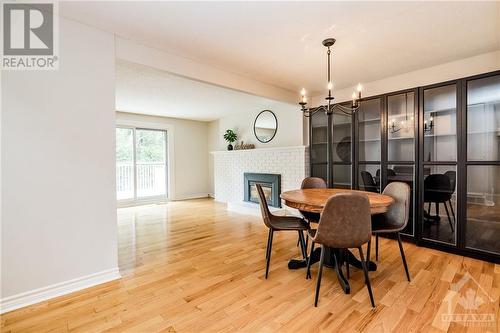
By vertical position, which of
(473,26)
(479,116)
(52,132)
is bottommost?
(52,132)

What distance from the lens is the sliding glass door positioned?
6016mm

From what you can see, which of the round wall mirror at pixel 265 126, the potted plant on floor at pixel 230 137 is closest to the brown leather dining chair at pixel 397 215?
the round wall mirror at pixel 265 126

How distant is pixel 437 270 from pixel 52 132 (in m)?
3.89

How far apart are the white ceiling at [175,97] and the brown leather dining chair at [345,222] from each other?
2.55 meters

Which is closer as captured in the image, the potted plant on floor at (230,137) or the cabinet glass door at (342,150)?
the cabinet glass door at (342,150)

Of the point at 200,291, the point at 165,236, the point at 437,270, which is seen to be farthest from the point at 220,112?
the point at 437,270

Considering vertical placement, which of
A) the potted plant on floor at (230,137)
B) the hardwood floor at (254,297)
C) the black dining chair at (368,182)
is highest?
the potted plant on floor at (230,137)

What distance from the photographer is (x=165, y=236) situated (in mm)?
3602

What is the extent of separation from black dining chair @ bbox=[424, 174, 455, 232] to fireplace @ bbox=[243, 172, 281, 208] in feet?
8.19

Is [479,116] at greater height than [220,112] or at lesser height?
lesser

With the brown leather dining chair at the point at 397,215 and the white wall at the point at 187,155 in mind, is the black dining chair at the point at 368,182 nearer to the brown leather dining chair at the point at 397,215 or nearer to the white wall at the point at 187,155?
the brown leather dining chair at the point at 397,215

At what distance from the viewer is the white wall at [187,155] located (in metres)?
6.77

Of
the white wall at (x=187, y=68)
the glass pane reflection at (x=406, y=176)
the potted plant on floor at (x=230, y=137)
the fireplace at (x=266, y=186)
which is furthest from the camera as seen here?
the potted plant on floor at (x=230, y=137)

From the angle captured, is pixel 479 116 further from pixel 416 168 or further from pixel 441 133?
pixel 416 168
